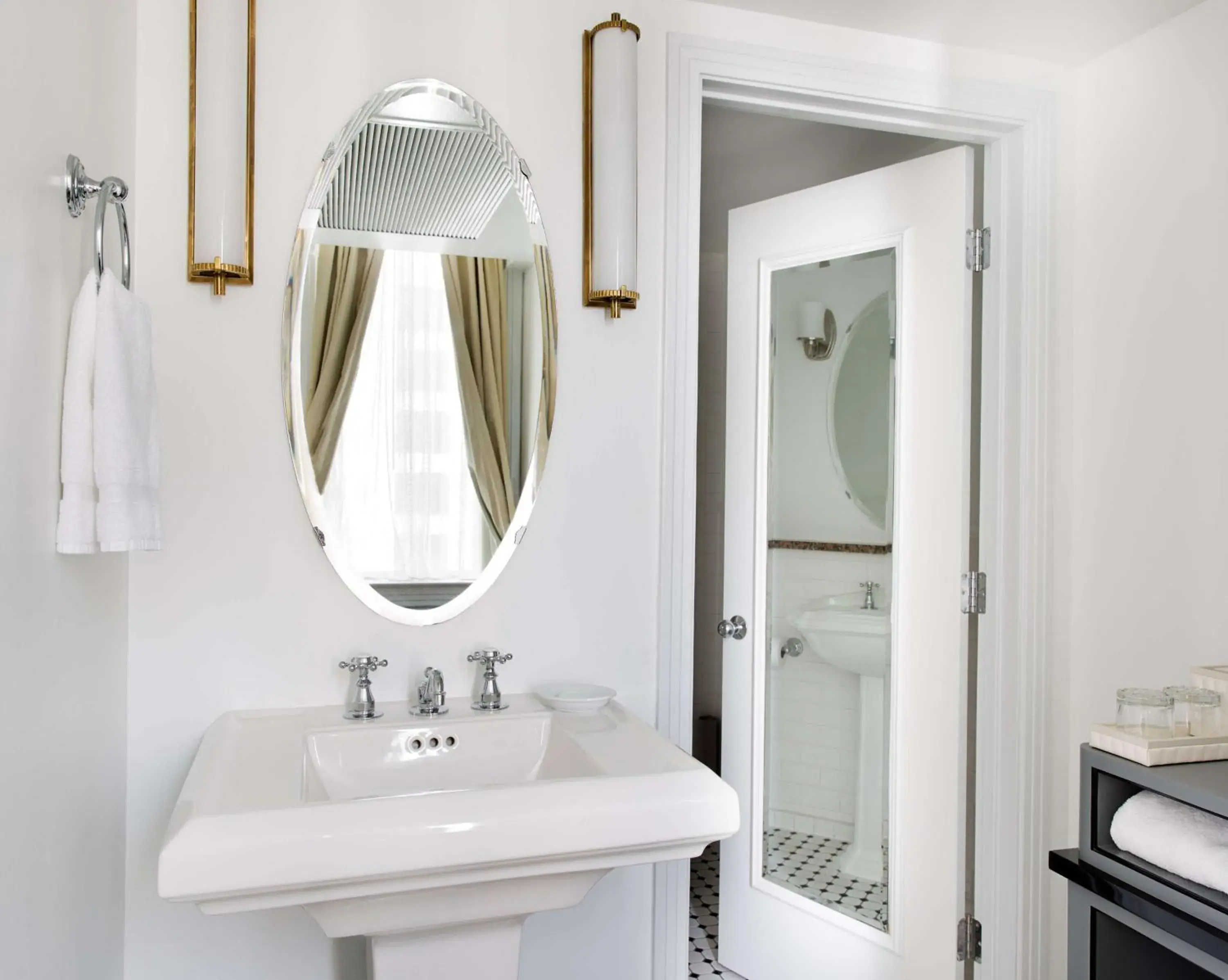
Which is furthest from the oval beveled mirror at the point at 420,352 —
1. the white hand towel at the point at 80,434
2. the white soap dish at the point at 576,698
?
the white hand towel at the point at 80,434

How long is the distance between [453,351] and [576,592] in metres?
0.53

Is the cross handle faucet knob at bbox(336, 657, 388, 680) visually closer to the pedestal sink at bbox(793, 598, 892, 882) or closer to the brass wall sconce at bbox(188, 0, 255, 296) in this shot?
the brass wall sconce at bbox(188, 0, 255, 296)

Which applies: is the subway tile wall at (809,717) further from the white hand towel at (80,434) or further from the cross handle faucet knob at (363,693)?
the white hand towel at (80,434)

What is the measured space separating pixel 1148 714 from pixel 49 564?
1.47 meters

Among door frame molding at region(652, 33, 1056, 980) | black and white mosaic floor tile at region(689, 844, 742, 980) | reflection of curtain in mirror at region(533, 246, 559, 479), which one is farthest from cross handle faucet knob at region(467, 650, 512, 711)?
black and white mosaic floor tile at region(689, 844, 742, 980)

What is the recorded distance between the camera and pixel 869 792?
2395 mm

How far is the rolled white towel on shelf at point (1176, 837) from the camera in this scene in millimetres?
1146

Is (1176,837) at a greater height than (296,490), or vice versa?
(296,490)

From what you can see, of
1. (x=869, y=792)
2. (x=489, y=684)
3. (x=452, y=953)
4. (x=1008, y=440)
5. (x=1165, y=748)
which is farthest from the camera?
(x=869, y=792)

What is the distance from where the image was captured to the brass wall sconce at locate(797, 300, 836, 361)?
2.41m

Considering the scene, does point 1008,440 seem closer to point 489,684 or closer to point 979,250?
point 979,250

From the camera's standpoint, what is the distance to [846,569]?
7.91 feet

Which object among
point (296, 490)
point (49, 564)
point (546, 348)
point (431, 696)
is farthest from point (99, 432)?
point (546, 348)

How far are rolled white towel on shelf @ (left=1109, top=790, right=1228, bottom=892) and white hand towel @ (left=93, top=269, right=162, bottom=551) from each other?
4.52ft
